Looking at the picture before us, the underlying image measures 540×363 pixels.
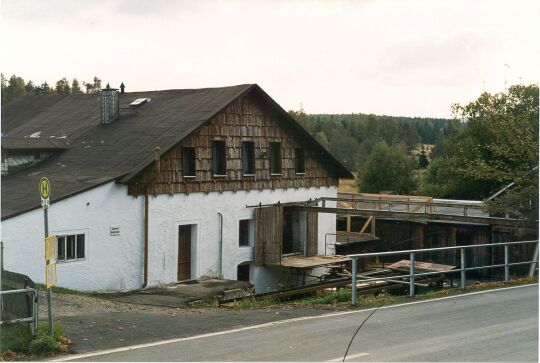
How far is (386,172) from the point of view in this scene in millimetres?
69812

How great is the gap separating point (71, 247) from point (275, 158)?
10417 mm

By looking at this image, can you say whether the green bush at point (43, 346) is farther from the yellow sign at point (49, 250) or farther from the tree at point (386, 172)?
the tree at point (386, 172)

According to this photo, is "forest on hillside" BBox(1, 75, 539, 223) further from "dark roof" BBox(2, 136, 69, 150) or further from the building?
"dark roof" BBox(2, 136, 69, 150)

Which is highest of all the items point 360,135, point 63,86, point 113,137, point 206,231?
point 63,86

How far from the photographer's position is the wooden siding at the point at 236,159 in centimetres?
2700

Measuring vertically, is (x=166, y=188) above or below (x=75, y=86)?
below

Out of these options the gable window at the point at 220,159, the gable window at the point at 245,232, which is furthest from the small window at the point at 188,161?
the gable window at the point at 245,232

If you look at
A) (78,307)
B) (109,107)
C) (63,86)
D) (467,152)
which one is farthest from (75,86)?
(78,307)

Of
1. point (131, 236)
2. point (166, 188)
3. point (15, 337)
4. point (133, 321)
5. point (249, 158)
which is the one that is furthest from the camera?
point (249, 158)

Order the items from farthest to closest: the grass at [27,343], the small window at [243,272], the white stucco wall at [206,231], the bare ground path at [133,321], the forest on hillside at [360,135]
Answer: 1. the forest on hillside at [360,135]
2. the small window at [243,272]
3. the white stucco wall at [206,231]
4. the bare ground path at [133,321]
5. the grass at [27,343]

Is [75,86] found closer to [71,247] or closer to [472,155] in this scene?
[472,155]

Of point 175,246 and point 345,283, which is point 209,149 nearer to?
point 175,246

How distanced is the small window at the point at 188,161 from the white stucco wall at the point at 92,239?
247 centimetres

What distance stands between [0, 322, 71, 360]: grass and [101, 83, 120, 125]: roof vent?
21.1m
